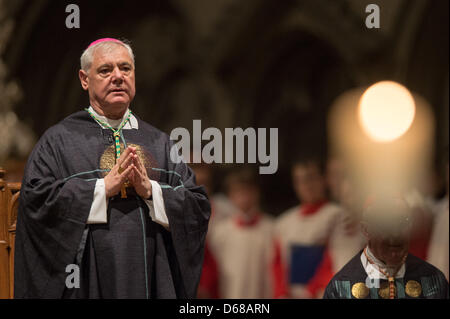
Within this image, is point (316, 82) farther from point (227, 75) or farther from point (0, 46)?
point (0, 46)

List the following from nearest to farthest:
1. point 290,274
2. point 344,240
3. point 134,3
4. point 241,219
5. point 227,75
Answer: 1. point 344,240
2. point 290,274
3. point 241,219
4. point 134,3
5. point 227,75

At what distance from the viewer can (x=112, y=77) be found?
409cm

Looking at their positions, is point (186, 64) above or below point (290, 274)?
above

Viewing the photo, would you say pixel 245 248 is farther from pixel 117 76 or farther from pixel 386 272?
pixel 117 76

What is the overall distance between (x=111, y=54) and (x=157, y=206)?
0.80 m

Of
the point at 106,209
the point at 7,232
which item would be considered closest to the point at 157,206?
the point at 106,209

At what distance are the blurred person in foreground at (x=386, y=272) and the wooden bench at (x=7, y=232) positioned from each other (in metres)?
1.77

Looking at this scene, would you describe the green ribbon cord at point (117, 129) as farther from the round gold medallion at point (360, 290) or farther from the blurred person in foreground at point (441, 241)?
the blurred person in foreground at point (441, 241)

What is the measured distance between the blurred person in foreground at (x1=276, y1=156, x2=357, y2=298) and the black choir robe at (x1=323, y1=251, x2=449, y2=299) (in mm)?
2666

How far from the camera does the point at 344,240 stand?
23.3ft

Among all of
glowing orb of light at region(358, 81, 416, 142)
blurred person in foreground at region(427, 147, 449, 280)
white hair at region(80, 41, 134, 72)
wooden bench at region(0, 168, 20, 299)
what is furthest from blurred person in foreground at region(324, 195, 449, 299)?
glowing orb of light at region(358, 81, 416, 142)

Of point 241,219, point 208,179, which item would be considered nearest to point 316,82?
point 241,219
